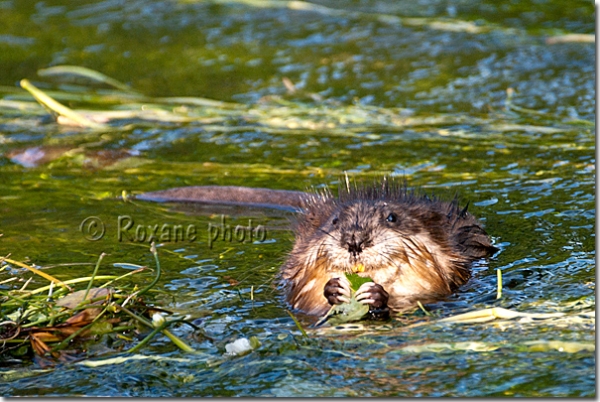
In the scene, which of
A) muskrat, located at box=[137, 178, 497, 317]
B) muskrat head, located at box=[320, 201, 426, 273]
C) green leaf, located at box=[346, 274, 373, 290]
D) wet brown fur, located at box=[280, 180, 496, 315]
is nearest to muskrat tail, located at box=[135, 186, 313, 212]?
muskrat, located at box=[137, 178, 497, 317]

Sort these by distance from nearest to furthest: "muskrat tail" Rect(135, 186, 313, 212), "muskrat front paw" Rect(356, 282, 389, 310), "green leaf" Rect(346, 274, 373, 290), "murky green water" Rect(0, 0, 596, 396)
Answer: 1. "murky green water" Rect(0, 0, 596, 396)
2. "muskrat front paw" Rect(356, 282, 389, 310)
3. "green leaf" Rect(346, 274, 373, 290)
4. "muskrat tail" Rect(135, 186, 313, 212)

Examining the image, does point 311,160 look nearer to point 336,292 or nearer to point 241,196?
point 241,196

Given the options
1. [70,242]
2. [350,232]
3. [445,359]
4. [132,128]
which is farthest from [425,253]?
[132,128]

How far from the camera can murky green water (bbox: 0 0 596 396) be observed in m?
4.09

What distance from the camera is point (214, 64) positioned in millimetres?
10641

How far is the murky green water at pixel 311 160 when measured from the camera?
4.09 metres

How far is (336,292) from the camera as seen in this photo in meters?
4.76

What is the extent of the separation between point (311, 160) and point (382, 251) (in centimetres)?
290

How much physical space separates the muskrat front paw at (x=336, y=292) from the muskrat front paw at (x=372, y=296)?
0.19ft

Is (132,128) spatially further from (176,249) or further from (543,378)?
(543,378)

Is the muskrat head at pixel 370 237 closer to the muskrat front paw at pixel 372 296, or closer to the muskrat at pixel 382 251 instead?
the muskrat at pixel 382 251

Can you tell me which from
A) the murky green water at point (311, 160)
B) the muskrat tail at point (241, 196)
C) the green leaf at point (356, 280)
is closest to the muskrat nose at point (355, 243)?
the green leaf at point (356, 280)

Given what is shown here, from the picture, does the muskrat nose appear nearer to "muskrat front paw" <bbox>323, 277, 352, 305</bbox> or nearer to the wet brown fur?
the wet brown fur

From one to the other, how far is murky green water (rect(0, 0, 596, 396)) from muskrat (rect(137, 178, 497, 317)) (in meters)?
0.16
